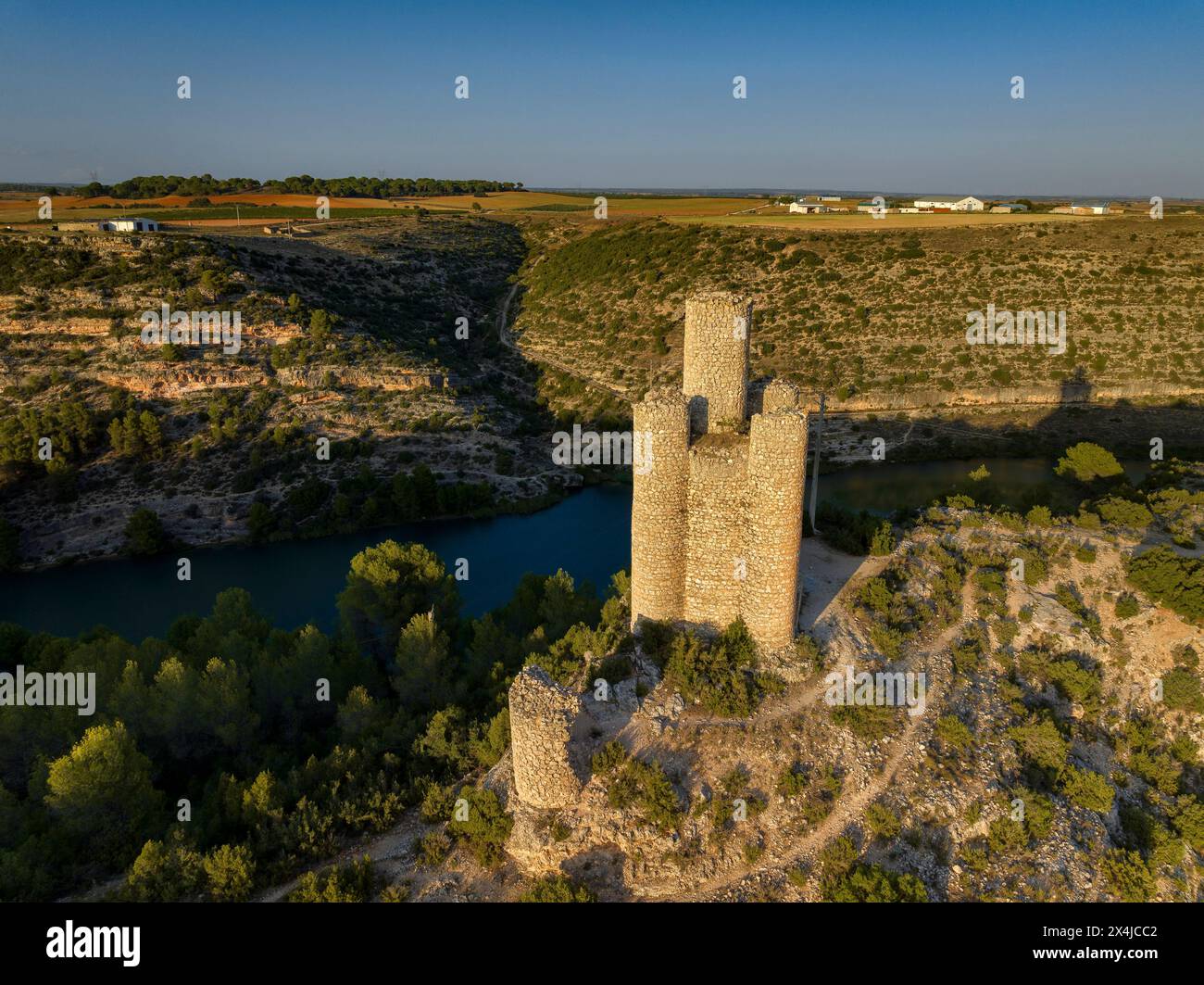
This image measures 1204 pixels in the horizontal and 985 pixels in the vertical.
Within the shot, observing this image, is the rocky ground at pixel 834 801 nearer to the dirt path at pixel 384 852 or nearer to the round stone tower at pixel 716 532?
the dirt path at pixel 384 852

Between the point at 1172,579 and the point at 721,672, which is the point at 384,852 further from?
the point at 1172,579

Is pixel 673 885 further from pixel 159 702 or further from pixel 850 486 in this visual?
pixel 850 486

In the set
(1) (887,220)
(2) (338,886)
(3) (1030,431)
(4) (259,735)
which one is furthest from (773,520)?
(1) (887,220)

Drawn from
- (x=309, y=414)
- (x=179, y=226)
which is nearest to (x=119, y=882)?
(x=309, y=414)

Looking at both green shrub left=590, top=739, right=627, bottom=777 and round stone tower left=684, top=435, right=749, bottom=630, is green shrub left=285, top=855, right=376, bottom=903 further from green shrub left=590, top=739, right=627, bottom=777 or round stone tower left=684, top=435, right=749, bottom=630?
round stone tower left=684, top=435, right=749, bottom=630

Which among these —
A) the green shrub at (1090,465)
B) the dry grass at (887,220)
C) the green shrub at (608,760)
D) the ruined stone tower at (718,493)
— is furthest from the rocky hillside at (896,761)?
the dry grass at (887,220)

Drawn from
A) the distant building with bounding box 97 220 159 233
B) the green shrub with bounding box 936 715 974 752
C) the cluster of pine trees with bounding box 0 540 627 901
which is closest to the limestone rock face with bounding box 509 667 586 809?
the cluster of pine trees with bounding box 0 540 627 901
